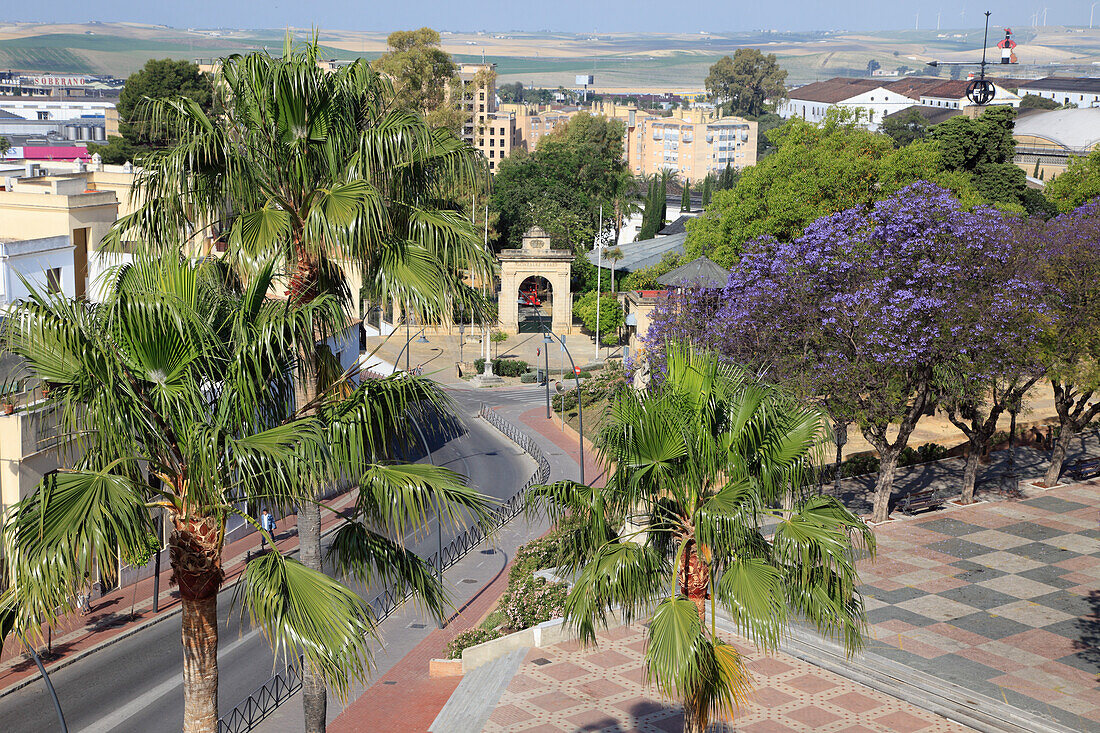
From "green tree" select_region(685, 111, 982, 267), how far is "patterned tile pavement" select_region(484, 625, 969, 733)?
28.4 metres

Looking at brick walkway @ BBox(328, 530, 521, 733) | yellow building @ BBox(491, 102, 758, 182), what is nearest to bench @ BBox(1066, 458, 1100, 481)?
brick walkway @ BBox(328, 530, 521, 733)

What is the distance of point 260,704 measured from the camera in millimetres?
23797

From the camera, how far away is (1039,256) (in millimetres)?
34719

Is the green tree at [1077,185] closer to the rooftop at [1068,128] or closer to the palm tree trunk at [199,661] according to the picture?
the palm tree trunk at [199,661]

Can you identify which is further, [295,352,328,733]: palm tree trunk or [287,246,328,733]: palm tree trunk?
[295,352,328,733]: palm tree trunk

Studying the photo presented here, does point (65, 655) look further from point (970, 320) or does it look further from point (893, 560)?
point (970, 320)

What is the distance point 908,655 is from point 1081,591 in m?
6.72

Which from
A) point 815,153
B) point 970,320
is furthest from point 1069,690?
point 815,153

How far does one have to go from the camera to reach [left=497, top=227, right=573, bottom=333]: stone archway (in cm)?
7025

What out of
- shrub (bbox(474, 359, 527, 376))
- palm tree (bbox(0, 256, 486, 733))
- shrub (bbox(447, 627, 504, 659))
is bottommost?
shrub (bbox(474, 359, 527, 376))

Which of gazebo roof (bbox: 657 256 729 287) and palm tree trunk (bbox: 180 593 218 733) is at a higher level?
palm tree trunk (bbox: 180 593 218 733)

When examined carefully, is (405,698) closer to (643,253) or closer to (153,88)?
(643,253)

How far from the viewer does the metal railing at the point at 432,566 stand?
19427 millimetres

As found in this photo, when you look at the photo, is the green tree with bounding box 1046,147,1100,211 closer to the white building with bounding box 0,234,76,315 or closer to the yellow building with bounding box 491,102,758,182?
the white building with bounding box 0,234,76,315
